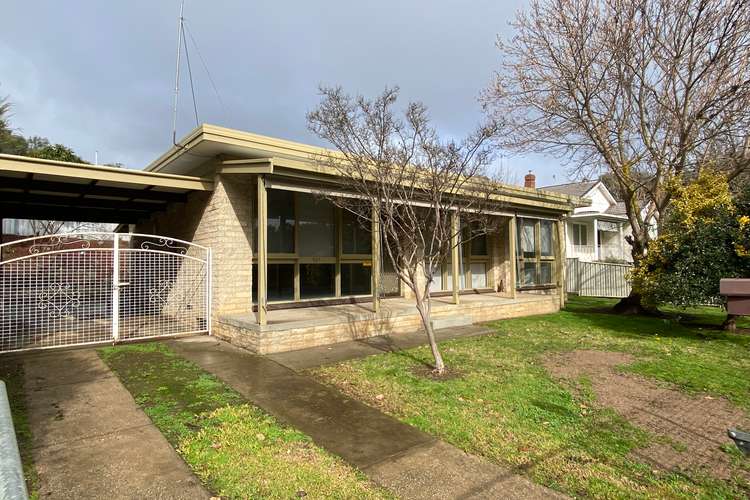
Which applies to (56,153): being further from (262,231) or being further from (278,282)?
(262,231)

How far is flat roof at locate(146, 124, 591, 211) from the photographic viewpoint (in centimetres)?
753

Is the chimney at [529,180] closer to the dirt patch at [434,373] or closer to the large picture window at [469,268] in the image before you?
the large picture window at [469,268]

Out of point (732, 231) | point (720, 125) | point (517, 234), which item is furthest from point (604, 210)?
point (732, 231)

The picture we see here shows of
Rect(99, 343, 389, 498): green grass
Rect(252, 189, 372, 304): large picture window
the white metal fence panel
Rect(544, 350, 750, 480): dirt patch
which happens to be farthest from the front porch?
the white metal fence panel

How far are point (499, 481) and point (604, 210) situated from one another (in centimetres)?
2937

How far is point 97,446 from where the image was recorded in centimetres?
373

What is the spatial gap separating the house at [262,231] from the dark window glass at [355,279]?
0.08 ft

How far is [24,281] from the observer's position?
7059 mm

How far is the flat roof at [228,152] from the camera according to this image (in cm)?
753

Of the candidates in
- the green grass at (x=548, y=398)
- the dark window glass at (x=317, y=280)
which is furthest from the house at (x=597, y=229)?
the dark window glass at (x=317, y=280)

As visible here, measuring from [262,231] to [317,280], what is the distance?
288 cm

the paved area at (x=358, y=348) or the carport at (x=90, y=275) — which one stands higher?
the carport at (x=90, y=275)

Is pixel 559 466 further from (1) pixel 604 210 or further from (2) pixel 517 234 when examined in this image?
(1) pixel 604 210

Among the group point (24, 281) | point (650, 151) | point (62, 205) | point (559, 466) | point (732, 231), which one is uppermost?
point (650, 151)
